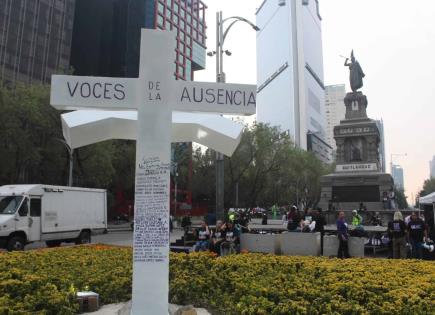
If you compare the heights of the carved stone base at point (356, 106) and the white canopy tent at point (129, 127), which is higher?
the carved stone base at point (356, 106)

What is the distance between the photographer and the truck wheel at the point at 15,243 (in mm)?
18203

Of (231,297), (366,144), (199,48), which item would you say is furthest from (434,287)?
(199,48)

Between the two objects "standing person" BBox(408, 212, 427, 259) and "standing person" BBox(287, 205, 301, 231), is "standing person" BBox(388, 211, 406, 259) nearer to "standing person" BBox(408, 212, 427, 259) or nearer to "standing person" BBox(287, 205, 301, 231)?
"standing person" BBox(408, 212, 427, 259)

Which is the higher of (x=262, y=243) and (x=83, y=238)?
(x=262, y=243)

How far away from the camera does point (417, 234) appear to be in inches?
563

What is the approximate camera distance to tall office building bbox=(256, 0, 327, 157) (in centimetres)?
15212

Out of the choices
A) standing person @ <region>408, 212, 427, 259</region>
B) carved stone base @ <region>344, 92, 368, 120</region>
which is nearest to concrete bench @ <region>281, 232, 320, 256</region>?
standing person @ <region>408, 212, 427, 259</region>

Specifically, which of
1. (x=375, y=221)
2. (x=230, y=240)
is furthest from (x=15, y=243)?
(x=375, y=221)

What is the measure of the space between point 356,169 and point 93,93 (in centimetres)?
3374

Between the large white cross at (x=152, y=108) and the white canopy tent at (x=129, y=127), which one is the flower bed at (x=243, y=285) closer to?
the large white cross at (x=152, y=108)

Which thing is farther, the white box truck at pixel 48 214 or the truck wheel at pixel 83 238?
the truck wheel at pixel 83 238

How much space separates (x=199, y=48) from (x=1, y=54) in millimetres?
55939

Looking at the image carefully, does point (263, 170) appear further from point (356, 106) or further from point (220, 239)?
point (220, 239)

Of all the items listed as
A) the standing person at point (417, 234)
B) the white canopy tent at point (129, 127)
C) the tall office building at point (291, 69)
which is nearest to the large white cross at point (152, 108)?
the white canopy tent at point (129, 127)
